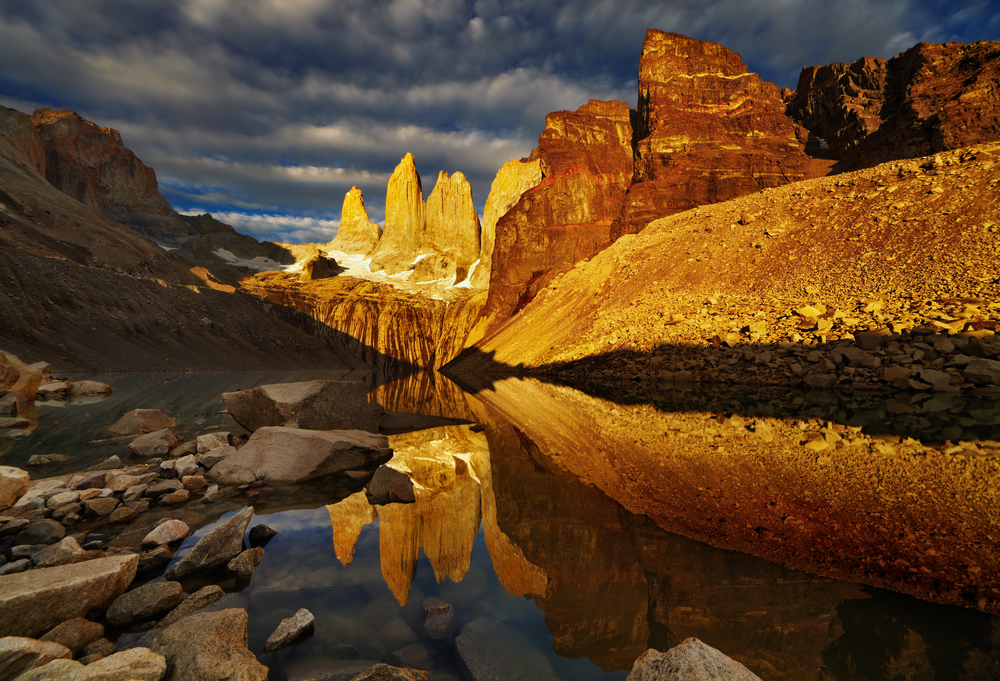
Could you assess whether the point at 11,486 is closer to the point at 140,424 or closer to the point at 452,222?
the point at 140,424

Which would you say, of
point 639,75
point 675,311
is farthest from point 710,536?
point 639,75

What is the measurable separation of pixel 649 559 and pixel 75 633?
479 centimetres

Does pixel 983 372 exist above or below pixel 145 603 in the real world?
above

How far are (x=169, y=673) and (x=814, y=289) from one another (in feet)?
98.4

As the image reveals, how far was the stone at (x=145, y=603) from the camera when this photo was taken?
356 cm

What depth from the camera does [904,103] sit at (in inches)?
1542

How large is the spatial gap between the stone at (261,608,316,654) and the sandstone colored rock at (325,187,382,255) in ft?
456

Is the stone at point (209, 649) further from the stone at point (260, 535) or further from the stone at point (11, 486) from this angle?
the stone at point (11, 486)

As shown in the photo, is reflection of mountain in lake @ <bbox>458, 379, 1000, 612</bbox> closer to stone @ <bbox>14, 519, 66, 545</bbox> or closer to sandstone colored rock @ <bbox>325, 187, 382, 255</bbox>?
stone @ <bbox>14, 519, 66, 545</bbox>

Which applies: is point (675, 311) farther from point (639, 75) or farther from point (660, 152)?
point (639, 75)

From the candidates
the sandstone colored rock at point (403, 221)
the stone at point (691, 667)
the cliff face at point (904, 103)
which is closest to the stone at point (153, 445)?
the stone at point (691, 667)

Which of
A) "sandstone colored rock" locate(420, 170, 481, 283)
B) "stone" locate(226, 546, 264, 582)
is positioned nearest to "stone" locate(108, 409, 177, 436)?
"stone" locate(226, 546, 264, 582)

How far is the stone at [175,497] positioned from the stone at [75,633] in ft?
11.7

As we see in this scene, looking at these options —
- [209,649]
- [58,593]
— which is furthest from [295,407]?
[209,649]
